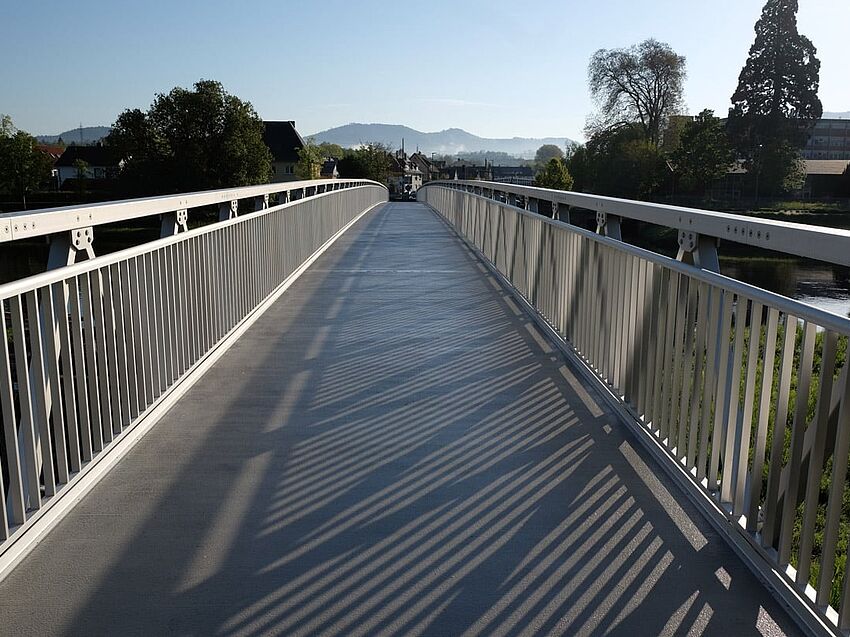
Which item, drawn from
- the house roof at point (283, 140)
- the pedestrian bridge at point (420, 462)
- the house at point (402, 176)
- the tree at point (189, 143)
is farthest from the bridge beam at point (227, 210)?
the house at point (402, 176)

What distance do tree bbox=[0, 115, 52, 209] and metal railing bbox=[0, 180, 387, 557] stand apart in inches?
3556

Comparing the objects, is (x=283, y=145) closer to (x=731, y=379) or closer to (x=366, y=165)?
(x=366, y=165)

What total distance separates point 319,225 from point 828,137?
489 ft

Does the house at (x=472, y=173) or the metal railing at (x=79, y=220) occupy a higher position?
the metal railing at (x=79, y=220)

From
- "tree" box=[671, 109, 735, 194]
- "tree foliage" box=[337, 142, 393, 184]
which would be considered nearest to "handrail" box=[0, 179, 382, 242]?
"tree" box=[671, 109, 735, 194]

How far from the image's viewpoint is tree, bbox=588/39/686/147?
242 ft

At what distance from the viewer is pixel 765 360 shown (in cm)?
288

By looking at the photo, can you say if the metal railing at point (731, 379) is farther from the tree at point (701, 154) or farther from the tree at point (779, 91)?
the tree at point (779, 91)

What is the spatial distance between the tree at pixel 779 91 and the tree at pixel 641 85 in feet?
19.5

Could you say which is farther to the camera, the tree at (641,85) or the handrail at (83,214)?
the tree at (641,85)

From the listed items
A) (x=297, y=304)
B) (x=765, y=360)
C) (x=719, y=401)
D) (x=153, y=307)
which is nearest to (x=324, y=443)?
(x=153, y=307)

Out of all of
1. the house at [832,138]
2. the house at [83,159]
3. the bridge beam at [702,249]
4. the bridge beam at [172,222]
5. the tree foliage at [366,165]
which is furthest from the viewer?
Answer: the house at [832,138]

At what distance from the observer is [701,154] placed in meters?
71.2

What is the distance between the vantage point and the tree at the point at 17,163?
286ft
